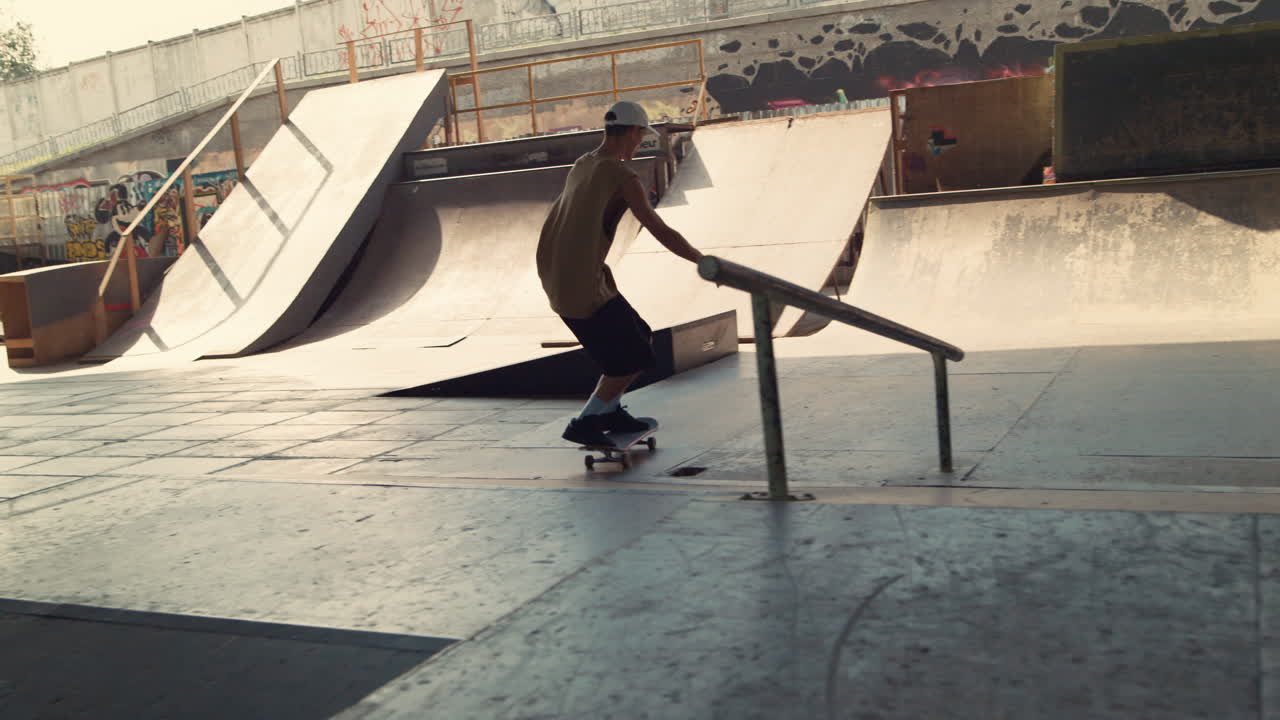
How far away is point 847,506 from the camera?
3.26 meters

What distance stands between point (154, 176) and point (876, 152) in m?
24.4

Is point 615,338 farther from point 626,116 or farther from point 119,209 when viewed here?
point 119,209

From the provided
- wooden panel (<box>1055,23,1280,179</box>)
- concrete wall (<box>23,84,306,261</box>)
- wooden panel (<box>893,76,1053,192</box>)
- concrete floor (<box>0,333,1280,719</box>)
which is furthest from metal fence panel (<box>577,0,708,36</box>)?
concrete floor (<box>0,333,1280,719</box>)

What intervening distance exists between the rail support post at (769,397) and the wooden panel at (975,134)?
8.87 meters

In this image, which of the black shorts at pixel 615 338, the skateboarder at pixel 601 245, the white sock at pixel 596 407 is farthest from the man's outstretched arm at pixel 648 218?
the white sock at pixel 596 407

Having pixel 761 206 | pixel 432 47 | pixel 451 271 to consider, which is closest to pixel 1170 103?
pixel 761 206

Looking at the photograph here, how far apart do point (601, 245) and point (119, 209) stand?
29.0m

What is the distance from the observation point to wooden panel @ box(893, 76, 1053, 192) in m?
11.3

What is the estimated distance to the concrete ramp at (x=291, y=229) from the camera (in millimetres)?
12570

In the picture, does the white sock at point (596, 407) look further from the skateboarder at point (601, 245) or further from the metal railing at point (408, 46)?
the metal railing at point (408, 46)

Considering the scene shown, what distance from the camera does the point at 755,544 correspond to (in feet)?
9.59

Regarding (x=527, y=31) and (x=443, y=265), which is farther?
(x=527, y=31)

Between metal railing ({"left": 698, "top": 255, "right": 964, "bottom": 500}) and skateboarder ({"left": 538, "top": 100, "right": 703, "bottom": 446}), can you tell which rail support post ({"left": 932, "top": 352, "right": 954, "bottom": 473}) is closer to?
metal railing ({"left": 698, "top": 255, "right": 964, "bottom": 500})

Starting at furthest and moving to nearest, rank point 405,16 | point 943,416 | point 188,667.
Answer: point 405,16
point 943,416
point 188,667
